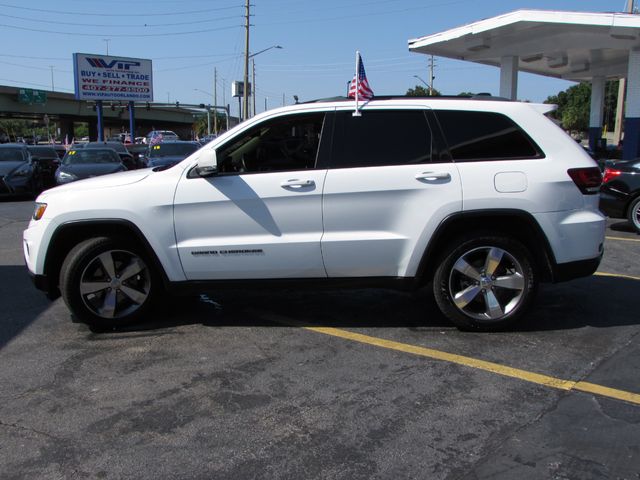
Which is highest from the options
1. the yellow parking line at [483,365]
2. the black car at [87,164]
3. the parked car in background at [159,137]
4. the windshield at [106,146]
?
the parked car in background at [159,137]

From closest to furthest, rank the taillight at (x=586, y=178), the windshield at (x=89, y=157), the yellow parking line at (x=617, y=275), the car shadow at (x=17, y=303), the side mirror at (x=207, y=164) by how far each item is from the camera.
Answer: the side mirror at (x=207, y=164)
the taillight at (x=586, y=178)
the car shadow at (x=17, y=303)
the yellow parking line at (x=617, y=275)
the windshield at (x=89, y=157)

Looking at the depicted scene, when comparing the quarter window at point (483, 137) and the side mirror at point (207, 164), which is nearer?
the side mirror at point (207, 164)

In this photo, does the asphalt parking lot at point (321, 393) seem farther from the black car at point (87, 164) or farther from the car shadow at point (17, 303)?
the black car at point (87, 164)

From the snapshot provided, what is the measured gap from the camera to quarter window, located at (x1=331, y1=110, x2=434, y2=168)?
15.5ft

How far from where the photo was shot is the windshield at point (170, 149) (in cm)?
1828

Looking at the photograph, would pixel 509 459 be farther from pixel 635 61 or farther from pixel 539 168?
pixel 635 61

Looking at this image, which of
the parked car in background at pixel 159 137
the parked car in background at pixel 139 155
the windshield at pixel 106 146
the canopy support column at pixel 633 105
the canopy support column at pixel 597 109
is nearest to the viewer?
the windshield at pixel 106 146

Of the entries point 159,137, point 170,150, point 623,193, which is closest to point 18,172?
point 170,150

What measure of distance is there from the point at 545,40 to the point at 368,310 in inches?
829

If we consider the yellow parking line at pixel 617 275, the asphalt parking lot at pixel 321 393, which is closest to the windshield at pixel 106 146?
the asphalt parking lot at pixel 321 393

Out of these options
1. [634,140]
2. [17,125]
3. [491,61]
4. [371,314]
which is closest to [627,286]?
[371,314]

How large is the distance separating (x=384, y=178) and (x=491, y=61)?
90.5 feet

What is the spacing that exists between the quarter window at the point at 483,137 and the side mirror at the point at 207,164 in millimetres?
1850

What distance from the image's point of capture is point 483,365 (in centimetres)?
423
